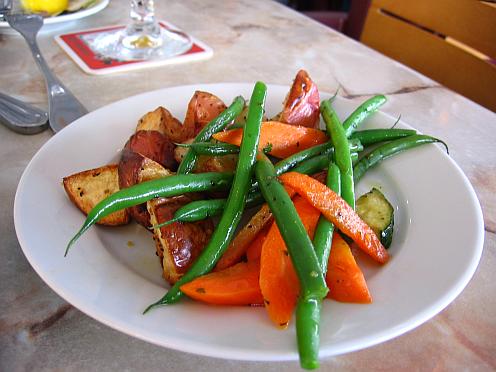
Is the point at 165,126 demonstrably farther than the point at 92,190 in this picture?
Yes

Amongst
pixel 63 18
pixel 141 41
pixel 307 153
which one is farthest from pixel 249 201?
pixel 63 18

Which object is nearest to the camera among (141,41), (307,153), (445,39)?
(307,153)

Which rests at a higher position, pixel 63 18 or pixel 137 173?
pixel 137 173

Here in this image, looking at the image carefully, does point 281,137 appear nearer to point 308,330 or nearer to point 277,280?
point 277,280

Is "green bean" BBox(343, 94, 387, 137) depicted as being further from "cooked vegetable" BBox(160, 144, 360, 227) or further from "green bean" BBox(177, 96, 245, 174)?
"green bean" BBox(177, 96, 245, 174)

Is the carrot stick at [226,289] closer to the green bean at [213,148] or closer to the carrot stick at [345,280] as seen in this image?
the carrot stick at [345,280]

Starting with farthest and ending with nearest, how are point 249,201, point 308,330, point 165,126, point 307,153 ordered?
1. point 165,126
2. point 307,153
3. point 249,201
4. point 308,330

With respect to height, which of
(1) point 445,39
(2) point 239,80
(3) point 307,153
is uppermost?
(3) point 307,153
